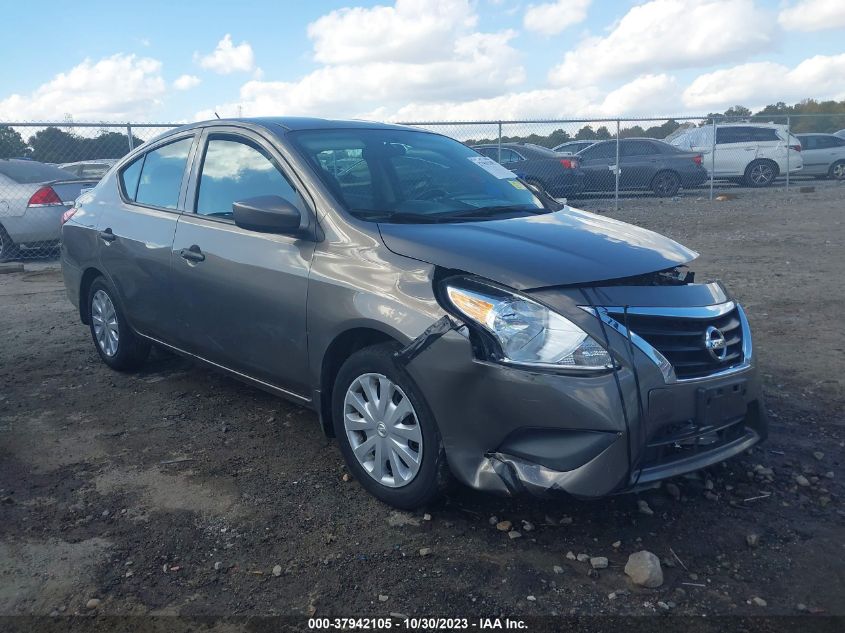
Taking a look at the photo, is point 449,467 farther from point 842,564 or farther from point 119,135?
point 119,135

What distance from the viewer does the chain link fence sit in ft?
36.2

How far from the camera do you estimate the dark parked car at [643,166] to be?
60.1 ft

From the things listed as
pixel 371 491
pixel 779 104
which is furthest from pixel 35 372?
pixel 779 104

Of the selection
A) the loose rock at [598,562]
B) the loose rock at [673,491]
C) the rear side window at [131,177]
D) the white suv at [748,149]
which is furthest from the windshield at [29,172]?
the white suv at [748,149]

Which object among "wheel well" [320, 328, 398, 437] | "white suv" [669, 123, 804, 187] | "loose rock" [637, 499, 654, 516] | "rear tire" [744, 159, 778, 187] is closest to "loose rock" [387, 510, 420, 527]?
"wheel well" [320, 328, 398, 437]

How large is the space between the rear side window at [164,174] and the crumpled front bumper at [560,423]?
2.44 m

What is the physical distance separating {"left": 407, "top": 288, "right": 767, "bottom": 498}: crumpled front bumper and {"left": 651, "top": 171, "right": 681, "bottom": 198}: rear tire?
17105 mm

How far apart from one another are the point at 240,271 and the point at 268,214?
1.73ft

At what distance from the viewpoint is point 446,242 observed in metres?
3.50

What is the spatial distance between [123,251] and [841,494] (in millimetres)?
4301

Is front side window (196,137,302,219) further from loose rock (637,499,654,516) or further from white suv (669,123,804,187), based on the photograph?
white suv (669,123,804,187)

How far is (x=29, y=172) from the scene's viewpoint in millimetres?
11250

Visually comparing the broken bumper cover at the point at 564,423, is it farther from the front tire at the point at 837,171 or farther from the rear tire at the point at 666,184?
the front tire at the point at 837,171

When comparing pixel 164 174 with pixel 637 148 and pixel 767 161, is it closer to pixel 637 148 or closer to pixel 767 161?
pixel 637 148
